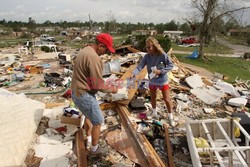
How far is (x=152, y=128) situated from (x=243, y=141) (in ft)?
5.25

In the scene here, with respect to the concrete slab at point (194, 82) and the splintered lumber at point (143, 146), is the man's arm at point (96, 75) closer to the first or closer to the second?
the splintered lumber at point (143, 146)

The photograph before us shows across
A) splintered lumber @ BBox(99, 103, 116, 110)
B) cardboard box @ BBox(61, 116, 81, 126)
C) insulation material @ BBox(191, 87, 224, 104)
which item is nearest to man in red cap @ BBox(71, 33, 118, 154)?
cardboard box @ BBox(61, 116, 81, 126)

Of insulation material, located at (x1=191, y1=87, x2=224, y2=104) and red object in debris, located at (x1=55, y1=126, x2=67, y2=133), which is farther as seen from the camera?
insulation material, located at (x1=191, y1=87, x2=224, y2=104)

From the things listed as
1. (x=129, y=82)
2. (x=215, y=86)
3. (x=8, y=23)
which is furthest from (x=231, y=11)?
(x=8, y=23)

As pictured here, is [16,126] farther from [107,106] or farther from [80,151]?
[107,106]

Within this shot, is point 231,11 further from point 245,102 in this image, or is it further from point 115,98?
point 115,98

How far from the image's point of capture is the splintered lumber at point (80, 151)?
3359mm

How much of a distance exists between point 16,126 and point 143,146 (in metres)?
2.30

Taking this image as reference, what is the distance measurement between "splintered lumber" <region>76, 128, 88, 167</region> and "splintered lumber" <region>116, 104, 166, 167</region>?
0.91 meters

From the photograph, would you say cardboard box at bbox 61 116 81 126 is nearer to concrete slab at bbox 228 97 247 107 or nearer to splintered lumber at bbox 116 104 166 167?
splintered lumber at bbox 116 104 166 167

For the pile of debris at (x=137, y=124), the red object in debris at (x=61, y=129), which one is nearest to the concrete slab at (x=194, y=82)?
the pile of debris at (x=137, y=124)

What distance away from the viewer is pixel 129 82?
20.2ft

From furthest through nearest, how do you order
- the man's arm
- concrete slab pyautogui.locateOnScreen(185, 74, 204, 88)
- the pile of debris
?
concrete slab pyautogui.locateOnScreen(185, 74, 204, 88)
the pile of debris
the man's arm

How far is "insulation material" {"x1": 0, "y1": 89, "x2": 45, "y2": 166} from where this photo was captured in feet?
10.8
